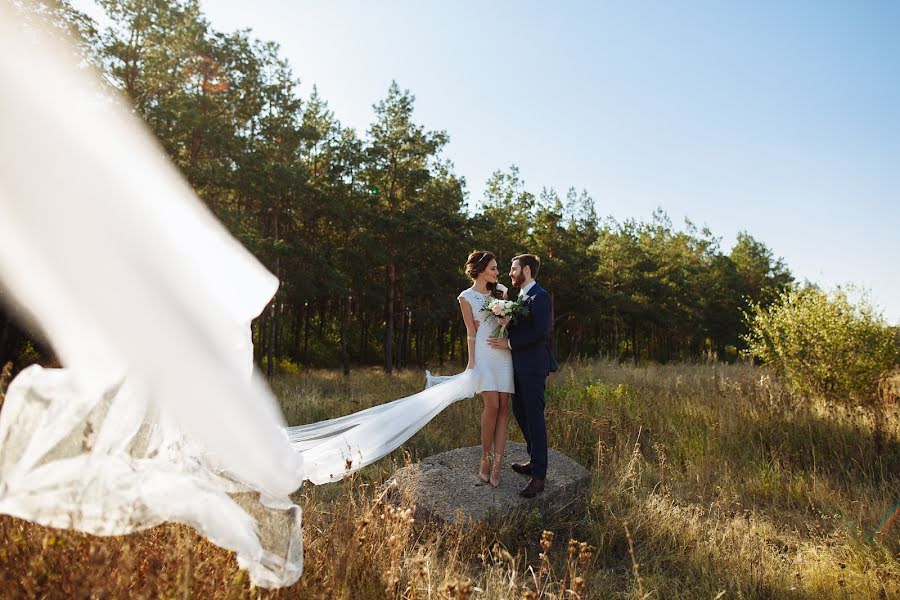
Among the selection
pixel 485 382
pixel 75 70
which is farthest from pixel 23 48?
pixel 485 382

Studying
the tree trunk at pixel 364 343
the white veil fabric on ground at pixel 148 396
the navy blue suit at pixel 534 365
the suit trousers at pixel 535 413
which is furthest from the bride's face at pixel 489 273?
the tree trunk at pixel 364 343

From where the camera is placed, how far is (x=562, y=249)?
34.1 metres

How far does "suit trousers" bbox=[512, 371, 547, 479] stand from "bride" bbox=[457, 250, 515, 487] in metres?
0.16

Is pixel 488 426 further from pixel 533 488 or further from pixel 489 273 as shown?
pixel 489 273

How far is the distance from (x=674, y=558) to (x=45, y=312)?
5130 mm

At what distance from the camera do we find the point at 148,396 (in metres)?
2.88

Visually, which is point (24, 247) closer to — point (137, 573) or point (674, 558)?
point (137, 573)

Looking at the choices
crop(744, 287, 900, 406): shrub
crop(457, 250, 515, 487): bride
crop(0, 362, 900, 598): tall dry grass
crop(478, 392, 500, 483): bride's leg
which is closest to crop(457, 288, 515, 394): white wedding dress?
crop(457, 250, 515, 487): bride

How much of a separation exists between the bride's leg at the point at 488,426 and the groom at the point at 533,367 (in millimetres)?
230

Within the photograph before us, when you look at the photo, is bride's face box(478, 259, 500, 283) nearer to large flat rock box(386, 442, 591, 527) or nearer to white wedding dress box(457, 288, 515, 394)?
white wedding dress box(457, 288, 515, 394)

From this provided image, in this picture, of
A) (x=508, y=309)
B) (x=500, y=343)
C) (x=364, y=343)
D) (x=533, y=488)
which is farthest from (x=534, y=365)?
(x=364, y=343)

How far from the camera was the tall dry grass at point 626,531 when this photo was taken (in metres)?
2.49

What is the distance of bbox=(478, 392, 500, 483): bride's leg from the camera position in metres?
5.59

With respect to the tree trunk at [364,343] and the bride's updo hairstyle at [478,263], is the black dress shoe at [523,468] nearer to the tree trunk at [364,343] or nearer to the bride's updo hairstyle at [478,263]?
the bride's updo hairstyle at [478,263]
